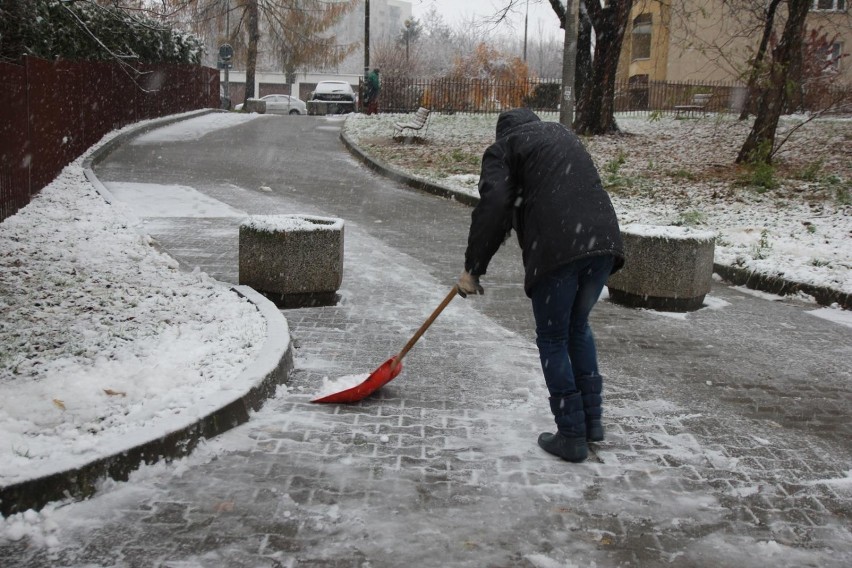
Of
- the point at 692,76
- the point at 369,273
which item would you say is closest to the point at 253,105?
the point at 692,76

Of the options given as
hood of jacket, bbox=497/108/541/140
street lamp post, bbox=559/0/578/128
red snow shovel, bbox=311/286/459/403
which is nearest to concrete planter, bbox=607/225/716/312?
red snow shovel, bbox=311/286/459/403

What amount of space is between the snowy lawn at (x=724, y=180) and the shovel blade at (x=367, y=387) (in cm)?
525

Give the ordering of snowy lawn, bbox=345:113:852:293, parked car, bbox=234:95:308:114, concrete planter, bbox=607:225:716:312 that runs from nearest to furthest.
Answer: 1. concrete planter, bbox=607:225:716:312
2. snowy lawn, bbox=345:113:852:293
3. parked car, bbox=234:95:308:114

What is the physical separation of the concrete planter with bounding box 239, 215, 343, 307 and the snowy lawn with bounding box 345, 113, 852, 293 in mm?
4753

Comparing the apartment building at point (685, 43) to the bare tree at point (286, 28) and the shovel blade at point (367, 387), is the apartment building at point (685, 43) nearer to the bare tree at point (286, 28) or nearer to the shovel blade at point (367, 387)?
the bare tree at point (286, 28)

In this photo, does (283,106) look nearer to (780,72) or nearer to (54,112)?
(54,112)

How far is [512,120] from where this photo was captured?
4320 mm

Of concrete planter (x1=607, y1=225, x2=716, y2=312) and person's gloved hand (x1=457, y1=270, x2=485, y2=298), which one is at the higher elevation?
person's gloved hand (x1=457, y1=270, x2=485, y2=298)

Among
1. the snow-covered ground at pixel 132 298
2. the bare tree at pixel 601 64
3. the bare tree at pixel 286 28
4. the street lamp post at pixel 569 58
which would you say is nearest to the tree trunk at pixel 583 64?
the bare tree at pixel 601 64

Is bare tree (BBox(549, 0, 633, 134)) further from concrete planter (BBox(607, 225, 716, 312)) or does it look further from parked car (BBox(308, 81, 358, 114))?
parked car (BBox(308, 81, 358, 114))

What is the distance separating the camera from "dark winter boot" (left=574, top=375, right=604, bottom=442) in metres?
4.34

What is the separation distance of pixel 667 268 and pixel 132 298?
4527 millimetres

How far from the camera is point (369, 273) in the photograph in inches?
334

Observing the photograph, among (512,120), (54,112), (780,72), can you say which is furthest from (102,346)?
(780,72)
